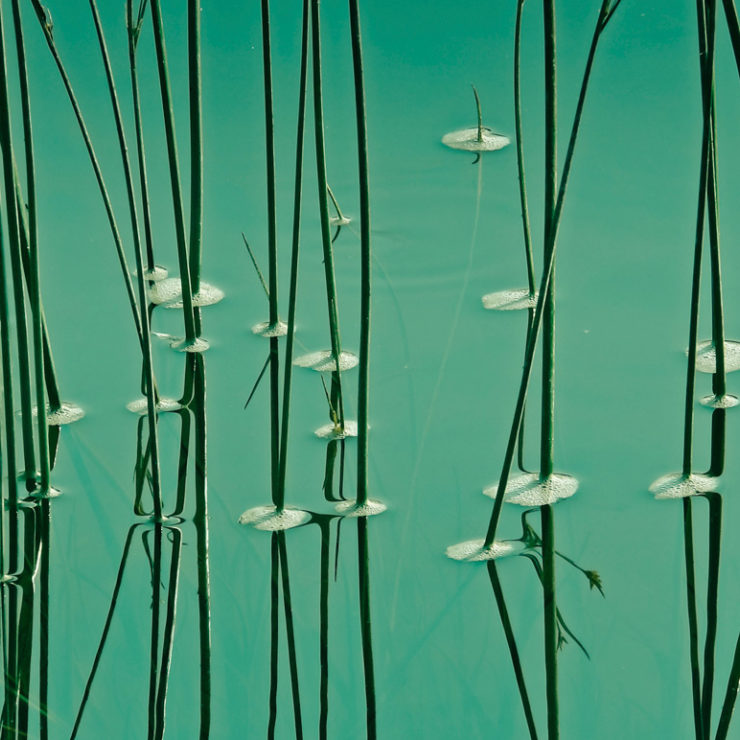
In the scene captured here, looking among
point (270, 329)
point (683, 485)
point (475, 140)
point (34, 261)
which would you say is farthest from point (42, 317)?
point (475, 140)

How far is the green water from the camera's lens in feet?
2.39

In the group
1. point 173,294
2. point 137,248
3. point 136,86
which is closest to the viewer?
point 137,248

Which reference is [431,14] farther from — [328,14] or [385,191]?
[385,191]

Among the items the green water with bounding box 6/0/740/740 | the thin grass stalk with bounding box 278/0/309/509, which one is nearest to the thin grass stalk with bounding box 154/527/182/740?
the green water with bounding box 6/0/740/740

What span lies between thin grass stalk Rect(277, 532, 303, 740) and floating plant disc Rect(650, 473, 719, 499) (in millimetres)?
290

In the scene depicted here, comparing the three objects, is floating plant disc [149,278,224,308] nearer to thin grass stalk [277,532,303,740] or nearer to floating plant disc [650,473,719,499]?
thin grass stalk [277,532,303,740]

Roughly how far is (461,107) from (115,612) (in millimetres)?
934

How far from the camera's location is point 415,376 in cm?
103

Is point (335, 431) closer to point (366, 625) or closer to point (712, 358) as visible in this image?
point (366, 625)

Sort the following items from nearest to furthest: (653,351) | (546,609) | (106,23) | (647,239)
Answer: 1. (546,609)
2. (653,351)
3. (647,239)
4. (106,23)

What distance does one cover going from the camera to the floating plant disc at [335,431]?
0.96m

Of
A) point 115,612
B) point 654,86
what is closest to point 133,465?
point 115,612

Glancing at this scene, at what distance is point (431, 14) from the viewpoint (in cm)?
166

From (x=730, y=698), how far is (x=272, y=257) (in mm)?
485
